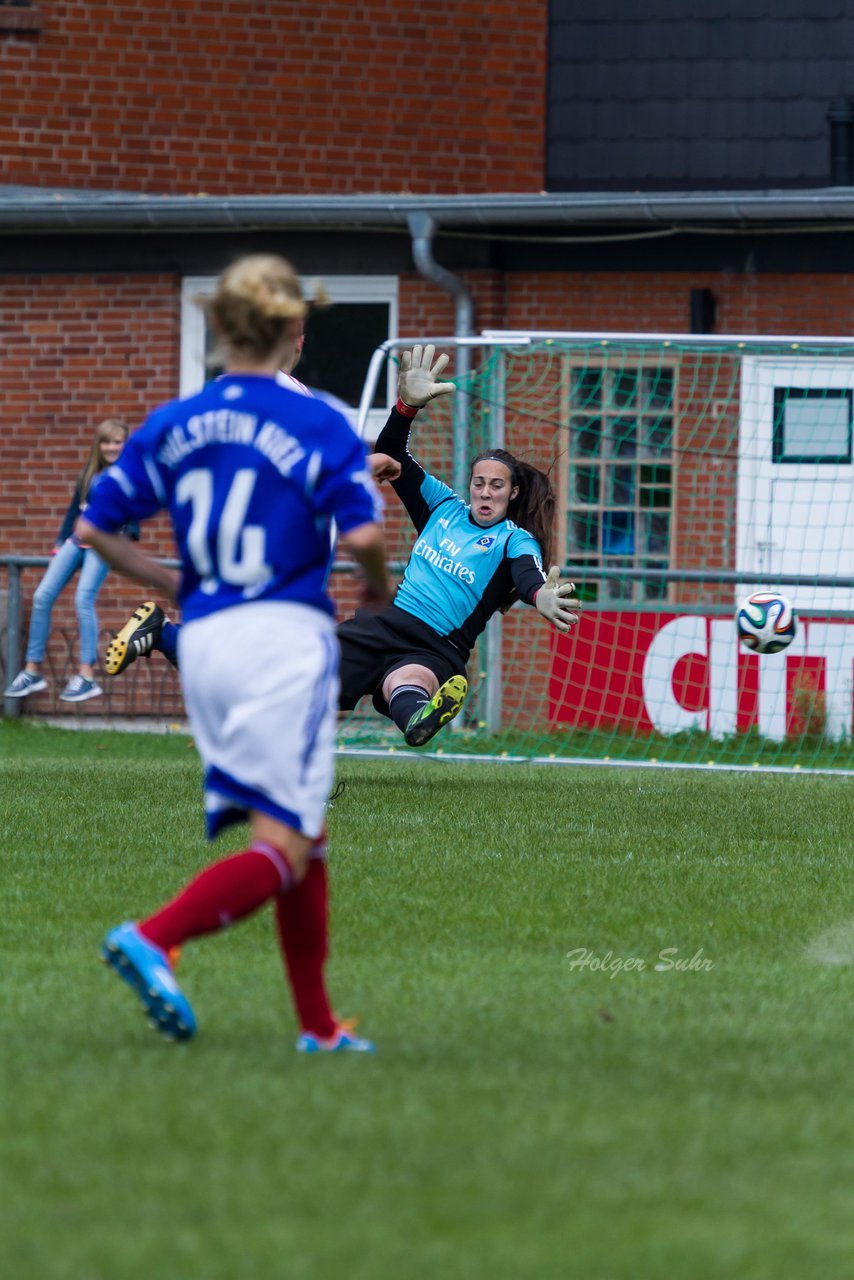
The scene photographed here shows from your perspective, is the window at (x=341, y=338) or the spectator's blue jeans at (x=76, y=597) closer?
the spectator's blue jeans at (x=76, y=597)

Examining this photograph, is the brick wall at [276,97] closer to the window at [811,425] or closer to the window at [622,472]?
the window at [622,472]

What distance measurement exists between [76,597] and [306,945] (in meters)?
9.94

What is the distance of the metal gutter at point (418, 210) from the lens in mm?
13328

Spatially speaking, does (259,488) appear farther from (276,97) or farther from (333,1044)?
(276,97)

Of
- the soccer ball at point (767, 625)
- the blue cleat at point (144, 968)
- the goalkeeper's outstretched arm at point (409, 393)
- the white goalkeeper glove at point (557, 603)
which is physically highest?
the goalkeeper's outstretched arm at point (409, 393)

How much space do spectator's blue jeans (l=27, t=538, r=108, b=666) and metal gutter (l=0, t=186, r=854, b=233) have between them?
8.10ft

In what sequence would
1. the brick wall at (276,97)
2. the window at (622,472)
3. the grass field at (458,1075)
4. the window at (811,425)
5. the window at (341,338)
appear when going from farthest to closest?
the brick wall at (276,97), the window at (341,338), the window at (622,472), the window at (811,425), the grass field at (458,1075)

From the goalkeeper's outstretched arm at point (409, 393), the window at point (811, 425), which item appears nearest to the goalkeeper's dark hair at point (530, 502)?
the goalkeeper's outstretched arm at point (409, 393)

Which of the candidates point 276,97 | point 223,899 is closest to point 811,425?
point 276,97

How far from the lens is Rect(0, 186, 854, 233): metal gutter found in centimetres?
1333

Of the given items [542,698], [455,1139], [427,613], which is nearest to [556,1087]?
[455,1139]

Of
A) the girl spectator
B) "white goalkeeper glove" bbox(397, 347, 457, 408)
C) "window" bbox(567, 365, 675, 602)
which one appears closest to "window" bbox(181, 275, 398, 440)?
the girl spectator

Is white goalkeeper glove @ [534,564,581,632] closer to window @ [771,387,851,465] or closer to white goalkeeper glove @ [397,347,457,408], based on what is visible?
white goalkeeper glove @ [397,347,457,408]

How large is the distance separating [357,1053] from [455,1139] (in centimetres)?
75
